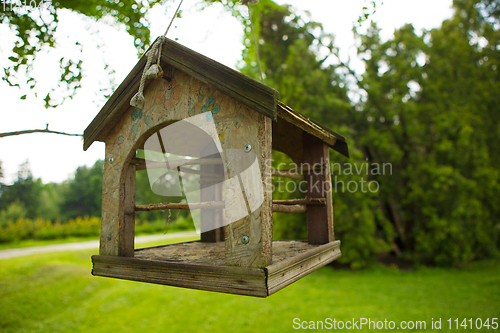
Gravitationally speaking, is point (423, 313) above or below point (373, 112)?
below

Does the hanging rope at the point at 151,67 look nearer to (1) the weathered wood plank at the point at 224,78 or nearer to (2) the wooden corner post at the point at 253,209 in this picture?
(1) the weathered wood plank at the point at 224,78

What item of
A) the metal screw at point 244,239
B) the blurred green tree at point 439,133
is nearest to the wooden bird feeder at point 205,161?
the metal screw at point 244,239

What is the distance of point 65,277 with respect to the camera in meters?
7.73

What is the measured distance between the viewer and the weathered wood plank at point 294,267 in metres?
1.27

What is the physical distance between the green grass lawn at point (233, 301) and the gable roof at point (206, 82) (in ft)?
15.5

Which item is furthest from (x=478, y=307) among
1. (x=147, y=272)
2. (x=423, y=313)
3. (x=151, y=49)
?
(x=151, y=49)

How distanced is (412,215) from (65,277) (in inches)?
354

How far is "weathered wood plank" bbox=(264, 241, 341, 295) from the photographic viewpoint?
127 centimetres

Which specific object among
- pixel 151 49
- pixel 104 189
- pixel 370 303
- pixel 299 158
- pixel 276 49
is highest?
pixel 276 49

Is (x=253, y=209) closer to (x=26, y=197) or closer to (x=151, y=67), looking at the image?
(x=151, y=67)

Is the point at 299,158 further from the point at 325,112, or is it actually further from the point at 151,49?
the point at 325,112

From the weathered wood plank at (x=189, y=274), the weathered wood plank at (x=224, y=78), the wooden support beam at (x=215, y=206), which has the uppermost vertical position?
the weathered wood plank at (x=224, y=78)

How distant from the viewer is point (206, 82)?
1427 mm

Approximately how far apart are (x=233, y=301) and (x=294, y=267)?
591cm
